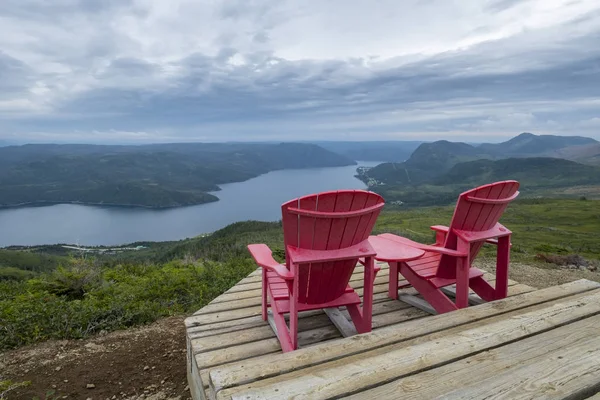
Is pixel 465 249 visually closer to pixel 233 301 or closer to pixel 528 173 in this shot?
pixel 233 301

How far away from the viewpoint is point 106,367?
→ 3449 millimetres

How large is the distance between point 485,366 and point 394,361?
40 centimetres

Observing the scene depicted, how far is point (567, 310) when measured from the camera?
231 centimetres

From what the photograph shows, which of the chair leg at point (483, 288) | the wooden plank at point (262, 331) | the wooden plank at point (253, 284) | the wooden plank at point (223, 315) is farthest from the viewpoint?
the wooden plank at point (253, 284)

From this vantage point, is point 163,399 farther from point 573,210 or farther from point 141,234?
point 141,234

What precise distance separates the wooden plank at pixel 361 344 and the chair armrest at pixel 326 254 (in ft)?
1.76

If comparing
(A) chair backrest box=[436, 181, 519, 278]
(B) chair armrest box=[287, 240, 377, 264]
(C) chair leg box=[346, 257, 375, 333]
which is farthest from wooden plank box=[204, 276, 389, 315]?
(B) chair armrest box=[287, 240, 377, 264]

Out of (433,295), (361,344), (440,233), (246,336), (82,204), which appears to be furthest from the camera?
(82,204)

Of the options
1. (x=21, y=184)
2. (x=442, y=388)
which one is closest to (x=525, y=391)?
(x=442, y=388)

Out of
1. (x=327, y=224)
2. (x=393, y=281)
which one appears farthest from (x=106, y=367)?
(x=393, y=281)

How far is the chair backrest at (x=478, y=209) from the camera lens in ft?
9.39

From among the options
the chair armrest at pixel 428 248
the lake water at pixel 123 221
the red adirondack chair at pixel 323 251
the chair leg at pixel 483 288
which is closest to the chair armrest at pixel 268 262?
the red adirondack chair at pixel 323 251

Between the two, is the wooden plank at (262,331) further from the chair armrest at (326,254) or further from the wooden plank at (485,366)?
the wooden plank at (485,366)

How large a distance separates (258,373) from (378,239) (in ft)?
7.07
